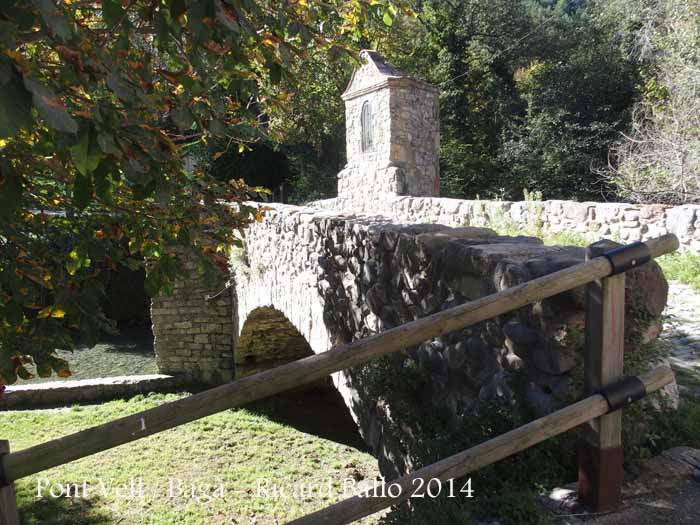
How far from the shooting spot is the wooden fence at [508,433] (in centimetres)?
147

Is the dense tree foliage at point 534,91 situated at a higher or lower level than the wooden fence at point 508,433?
higher

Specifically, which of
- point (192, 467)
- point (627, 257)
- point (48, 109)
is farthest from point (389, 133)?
point (48, 109)

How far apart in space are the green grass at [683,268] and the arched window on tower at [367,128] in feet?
28.4

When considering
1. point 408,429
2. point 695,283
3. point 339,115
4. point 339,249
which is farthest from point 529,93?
point 408,429

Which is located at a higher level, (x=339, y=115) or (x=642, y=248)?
(x=339, y=115)

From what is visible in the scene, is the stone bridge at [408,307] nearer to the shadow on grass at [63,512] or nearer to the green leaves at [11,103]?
the green leaves at [11,103]

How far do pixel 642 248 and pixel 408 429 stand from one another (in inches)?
76.4

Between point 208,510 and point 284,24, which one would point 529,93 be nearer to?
point 208,510

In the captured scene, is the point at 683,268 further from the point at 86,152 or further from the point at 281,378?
the point at 86,152

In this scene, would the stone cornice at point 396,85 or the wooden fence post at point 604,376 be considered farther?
the stone cornice at point 396,85

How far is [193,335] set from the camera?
10961 millimetres

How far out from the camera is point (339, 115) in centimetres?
1944

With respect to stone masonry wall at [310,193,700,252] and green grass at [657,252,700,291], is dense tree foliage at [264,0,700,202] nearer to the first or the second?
stone masonry wall at [310,193,700,252]

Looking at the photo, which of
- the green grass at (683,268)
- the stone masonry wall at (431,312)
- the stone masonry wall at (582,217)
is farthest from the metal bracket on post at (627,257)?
the green grass at (683,268)
